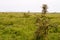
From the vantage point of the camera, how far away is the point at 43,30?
1973cm

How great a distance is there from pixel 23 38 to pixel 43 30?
79.4 inches

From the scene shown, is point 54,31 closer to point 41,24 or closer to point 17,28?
point 41,24

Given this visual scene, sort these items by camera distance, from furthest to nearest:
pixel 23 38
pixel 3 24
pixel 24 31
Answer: pixel 3 24 → pixel 24 31 → pixel 23 38

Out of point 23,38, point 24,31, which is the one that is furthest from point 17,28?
point 23,38

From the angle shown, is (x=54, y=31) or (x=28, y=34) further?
(x=54, y=31)

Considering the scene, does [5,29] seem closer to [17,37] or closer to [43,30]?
[17,37]

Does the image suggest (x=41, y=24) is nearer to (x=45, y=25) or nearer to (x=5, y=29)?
(x=45, y=25)

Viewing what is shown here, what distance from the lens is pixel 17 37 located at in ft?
63.3

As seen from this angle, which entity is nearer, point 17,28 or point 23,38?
point 23,38

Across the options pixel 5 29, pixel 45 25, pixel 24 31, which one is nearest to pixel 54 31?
pixel 45 25

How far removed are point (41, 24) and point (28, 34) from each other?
1.52 metres

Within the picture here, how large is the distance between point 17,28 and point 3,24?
2.94 meters

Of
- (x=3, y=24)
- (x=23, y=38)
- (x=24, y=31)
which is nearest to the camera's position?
(x=23, y=38)

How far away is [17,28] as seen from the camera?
70.1ft
